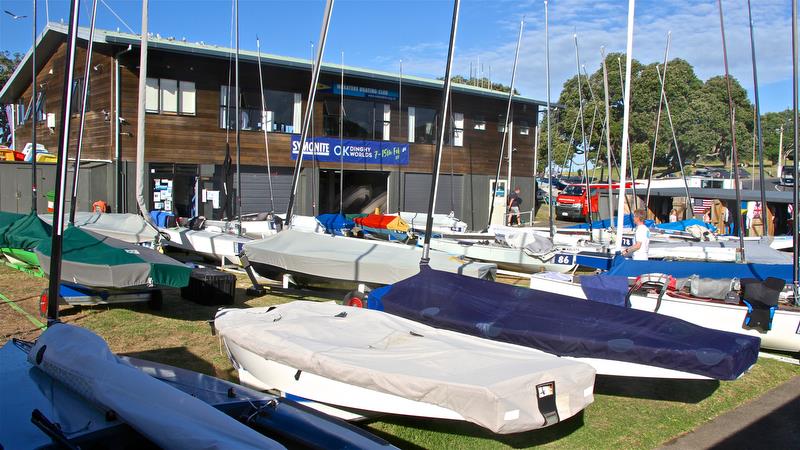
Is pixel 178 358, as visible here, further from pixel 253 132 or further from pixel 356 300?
pixel 253 132

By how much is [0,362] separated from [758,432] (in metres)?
6.97

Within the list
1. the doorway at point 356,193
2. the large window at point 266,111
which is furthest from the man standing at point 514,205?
the large window at point 266,111

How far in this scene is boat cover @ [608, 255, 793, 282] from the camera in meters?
11.3

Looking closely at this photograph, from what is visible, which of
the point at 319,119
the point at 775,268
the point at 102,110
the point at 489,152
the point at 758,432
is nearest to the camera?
the point at 758,432

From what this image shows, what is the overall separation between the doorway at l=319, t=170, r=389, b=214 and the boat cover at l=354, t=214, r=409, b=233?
312 inches

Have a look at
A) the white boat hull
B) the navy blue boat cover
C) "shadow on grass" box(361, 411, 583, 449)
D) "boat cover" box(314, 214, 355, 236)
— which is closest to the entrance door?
"boat cover" box(314, 214, 355, 236)

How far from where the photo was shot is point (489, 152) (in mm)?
31094

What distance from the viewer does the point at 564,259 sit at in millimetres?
15242

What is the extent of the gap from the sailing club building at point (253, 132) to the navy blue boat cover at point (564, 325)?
15.7 metres

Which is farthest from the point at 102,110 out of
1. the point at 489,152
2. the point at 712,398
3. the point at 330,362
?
the point at 712,398

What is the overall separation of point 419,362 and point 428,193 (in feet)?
78.3

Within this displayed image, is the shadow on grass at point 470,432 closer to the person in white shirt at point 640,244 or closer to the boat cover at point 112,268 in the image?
the boat cover at point 112,268

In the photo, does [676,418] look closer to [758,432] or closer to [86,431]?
[758,432]

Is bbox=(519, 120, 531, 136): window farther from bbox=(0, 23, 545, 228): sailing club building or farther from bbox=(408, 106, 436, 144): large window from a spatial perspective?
bbox=(408, 106, 436, 144): large window
